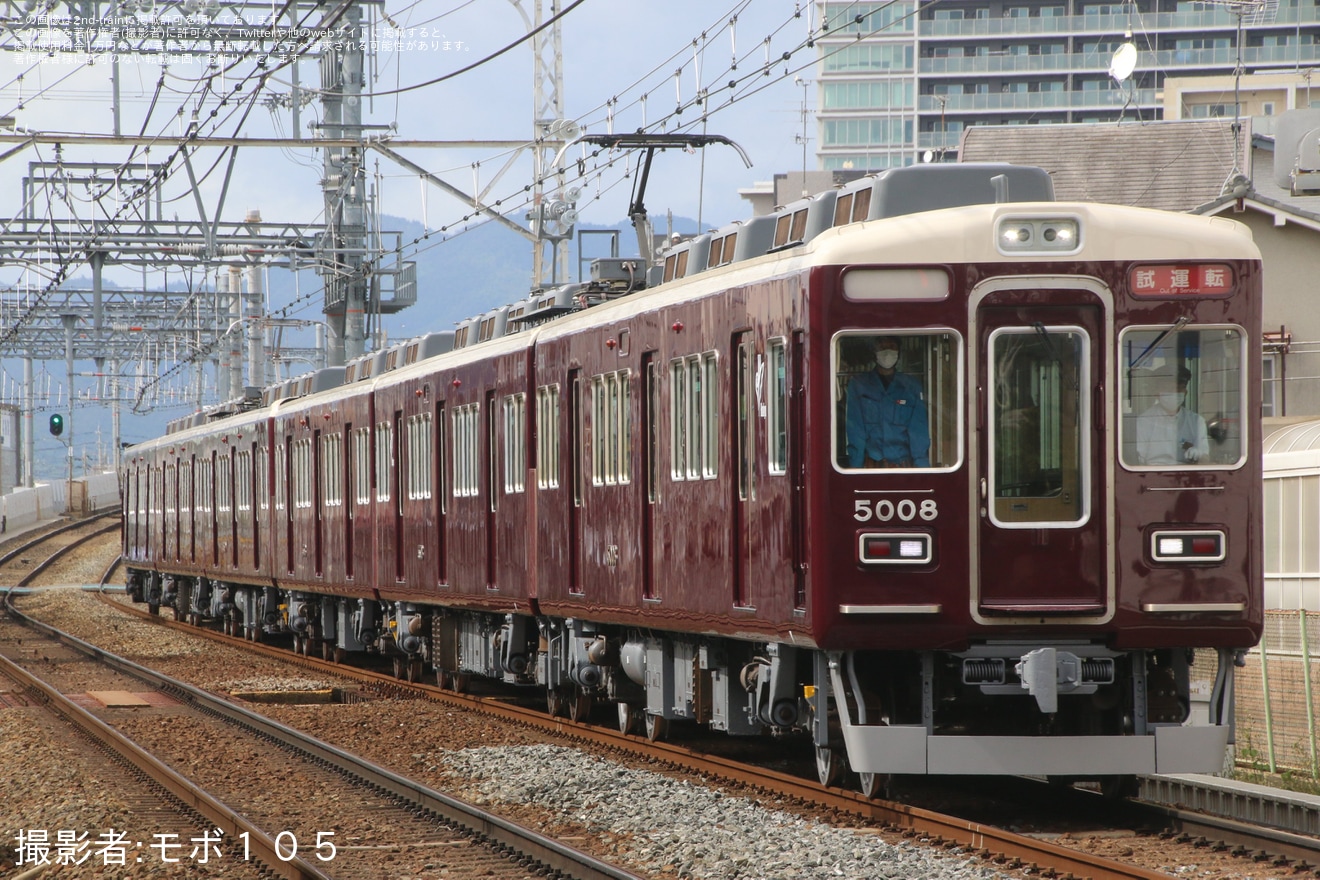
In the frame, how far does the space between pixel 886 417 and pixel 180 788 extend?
16.4 feet

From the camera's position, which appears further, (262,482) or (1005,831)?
(262,482)

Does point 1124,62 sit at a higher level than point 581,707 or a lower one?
higher

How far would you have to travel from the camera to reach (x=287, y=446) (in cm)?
2400

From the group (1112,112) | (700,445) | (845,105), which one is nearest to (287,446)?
(700,445)

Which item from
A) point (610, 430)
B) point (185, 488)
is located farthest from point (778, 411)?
point (185, 488)

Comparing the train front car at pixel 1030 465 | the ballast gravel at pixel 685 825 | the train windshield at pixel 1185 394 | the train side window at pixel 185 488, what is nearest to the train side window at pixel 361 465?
the ballast gravel at pixel 685 825

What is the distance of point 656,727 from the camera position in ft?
42.4

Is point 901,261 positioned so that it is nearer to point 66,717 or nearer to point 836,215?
point 836,215

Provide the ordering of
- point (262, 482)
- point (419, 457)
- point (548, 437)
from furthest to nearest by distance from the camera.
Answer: point (262, 482) < point (419, 457) < point (548, 437)

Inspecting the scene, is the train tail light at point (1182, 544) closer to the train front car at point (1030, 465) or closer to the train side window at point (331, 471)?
the train front car at point (1030, 465)

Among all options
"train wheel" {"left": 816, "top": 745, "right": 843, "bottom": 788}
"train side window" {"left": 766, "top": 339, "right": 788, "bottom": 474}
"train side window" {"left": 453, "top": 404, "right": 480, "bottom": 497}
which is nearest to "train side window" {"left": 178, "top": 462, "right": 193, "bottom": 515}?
"train side window" {"left": 453, "top": 404, "right": 480, "bottom": 497}

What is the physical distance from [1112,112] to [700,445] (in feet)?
248

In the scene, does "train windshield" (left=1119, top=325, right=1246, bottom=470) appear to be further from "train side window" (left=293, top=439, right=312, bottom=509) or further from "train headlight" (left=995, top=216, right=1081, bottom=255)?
"train side window" (left=293, top=439, right=312, bottom=509)

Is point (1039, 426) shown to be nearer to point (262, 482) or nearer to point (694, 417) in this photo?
point (694, 417)
